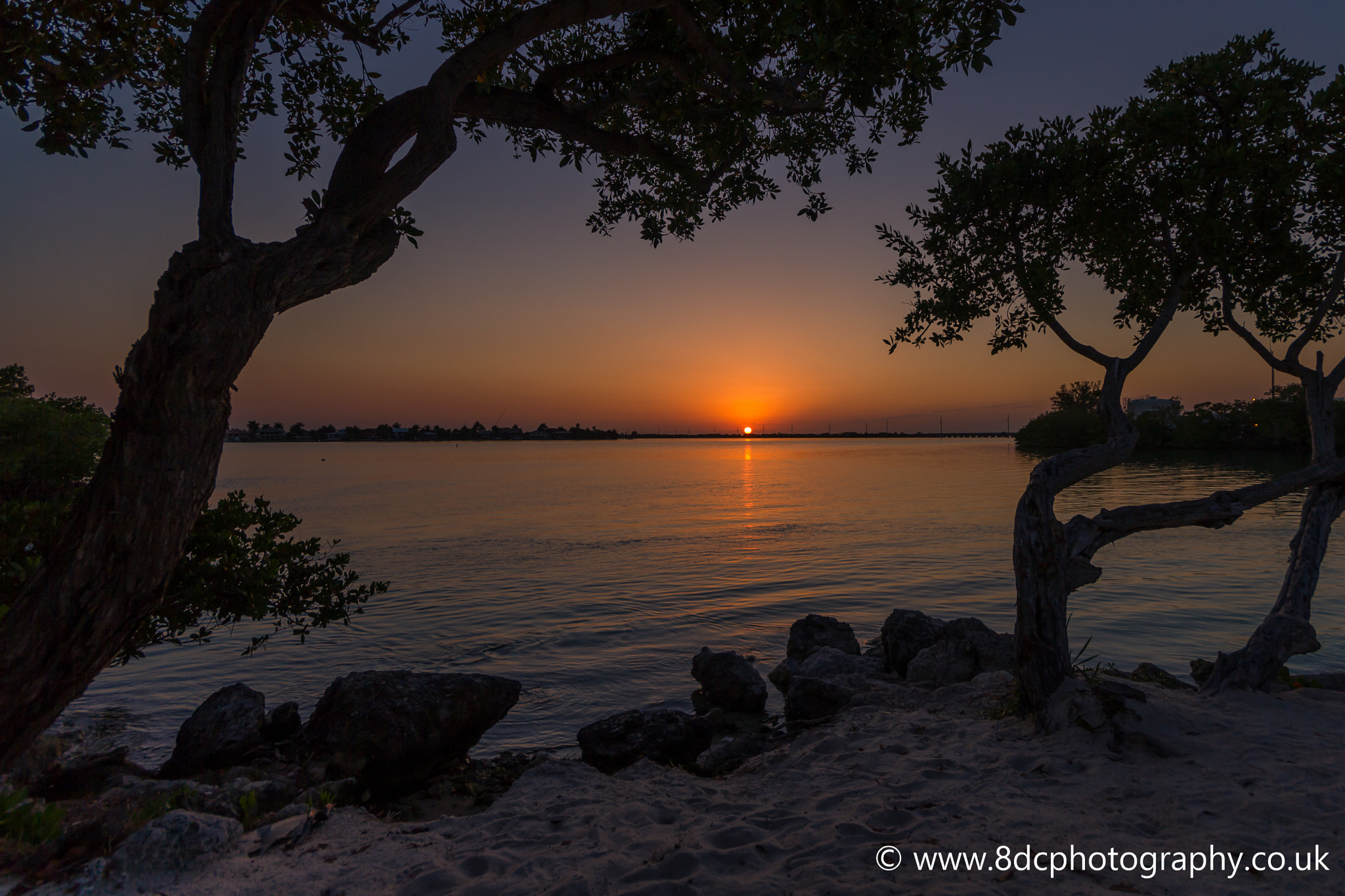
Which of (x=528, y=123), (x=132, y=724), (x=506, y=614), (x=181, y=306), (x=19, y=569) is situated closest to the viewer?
(x=181, y=306)

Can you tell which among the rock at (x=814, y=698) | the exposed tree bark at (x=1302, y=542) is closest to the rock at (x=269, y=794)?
the rock at (x=814, y=698)

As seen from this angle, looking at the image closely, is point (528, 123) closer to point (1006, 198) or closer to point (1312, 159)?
point (1006, 198)

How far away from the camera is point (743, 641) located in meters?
13.9

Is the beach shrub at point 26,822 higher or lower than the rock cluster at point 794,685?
higher

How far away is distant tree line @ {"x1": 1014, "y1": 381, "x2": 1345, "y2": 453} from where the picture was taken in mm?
89062

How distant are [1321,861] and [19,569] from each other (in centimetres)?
997

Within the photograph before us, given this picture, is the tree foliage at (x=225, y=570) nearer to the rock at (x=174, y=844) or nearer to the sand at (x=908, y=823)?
the rock at (x=174, y=844)

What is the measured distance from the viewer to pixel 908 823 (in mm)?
5102

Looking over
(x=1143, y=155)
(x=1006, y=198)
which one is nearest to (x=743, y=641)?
(x=1006, y=198)

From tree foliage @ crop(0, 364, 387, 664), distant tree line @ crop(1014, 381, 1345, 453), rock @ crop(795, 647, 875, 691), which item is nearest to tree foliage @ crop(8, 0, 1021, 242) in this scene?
tree foliage @ crop(0, 364, 387, 664)

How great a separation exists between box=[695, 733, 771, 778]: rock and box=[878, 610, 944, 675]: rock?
11.8ft

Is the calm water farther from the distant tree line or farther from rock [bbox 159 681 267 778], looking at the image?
the distant tree line

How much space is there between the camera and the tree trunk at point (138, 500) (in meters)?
4.02

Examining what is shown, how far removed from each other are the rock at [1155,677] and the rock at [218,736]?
11448mm
